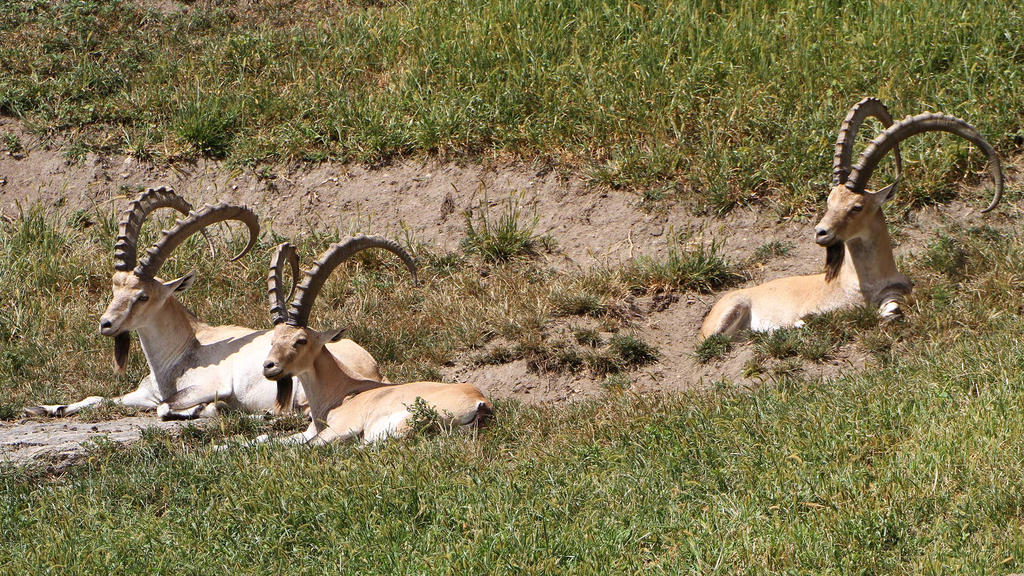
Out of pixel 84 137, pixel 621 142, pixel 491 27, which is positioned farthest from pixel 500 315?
pixel 84 137

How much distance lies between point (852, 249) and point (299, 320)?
169 inches

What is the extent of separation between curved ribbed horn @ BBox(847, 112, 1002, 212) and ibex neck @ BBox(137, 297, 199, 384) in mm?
5531

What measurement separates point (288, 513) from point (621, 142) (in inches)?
269

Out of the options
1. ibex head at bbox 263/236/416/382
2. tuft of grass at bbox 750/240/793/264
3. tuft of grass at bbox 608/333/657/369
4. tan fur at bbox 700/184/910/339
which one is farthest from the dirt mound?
tuft of grass at bbox 750/240/793/264

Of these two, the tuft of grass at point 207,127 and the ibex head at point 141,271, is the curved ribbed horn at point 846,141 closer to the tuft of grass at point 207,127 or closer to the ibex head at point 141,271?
the ibex head at point 141,271

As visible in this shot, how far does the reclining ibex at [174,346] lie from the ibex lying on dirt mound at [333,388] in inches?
29.1

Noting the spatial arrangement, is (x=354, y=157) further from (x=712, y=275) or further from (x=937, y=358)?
(x=937, y=358)

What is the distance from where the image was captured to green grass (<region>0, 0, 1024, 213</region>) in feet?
36.7

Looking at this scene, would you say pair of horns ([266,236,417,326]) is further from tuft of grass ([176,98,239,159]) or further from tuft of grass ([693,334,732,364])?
tuft of grass ([176,98,239,159])

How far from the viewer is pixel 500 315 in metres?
9.59

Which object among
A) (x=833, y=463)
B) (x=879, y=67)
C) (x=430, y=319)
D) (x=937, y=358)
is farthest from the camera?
(x=879, y=67)

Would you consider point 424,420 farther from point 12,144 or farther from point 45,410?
point 12,144

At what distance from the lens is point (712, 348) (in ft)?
28.7

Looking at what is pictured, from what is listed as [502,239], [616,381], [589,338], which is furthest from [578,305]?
[502,239]
